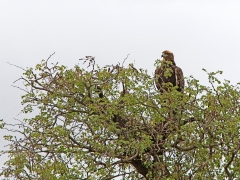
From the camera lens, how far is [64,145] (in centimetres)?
1642

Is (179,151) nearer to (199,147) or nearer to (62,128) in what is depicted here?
(199,147)

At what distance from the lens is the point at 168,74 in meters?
17.4

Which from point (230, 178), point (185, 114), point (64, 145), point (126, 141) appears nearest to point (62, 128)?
point (64, 145)

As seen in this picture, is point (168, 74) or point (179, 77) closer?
point (168, 74)

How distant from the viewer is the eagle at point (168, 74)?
17359mm

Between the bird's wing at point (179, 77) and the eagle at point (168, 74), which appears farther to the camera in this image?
the bird's wing at point (179, 77)

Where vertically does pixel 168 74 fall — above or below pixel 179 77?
below

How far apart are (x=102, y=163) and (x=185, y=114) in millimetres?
2081

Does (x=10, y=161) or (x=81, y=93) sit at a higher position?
(x=81, y=93)

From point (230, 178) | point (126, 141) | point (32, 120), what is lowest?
point (230, 178)

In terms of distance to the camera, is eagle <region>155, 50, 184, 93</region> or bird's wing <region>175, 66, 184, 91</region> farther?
bird's wing <region>175, 66, 184, 91</region>

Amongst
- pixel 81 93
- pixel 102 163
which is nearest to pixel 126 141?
pixel 102 163

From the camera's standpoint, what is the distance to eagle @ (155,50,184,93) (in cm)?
1736

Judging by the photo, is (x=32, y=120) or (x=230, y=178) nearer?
(x=230, y=178)
